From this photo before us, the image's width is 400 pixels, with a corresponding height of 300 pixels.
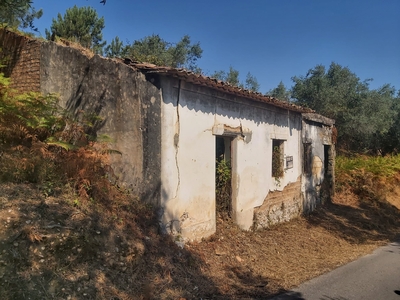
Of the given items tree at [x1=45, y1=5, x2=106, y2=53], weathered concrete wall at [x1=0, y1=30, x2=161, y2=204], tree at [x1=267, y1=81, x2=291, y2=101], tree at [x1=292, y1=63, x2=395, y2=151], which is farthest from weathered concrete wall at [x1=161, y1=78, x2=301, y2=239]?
tree at [x1=267, y1=81, x2=291, y2=101]

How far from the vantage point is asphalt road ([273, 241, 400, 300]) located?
18.7ft

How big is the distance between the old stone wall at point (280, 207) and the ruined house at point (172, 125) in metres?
0.06

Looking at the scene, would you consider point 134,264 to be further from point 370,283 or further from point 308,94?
point 308,94

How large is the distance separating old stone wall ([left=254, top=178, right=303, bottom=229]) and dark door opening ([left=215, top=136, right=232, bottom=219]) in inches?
44.4

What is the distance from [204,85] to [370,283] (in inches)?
196


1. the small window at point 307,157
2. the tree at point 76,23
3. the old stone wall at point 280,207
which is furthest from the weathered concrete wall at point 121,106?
the tree at point 76,23

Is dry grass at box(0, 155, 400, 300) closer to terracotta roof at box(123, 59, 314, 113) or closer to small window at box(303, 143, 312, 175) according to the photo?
terracotta roof at box(123, 59, 314, 113)

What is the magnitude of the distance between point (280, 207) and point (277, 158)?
1.53 m

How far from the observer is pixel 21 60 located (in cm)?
835

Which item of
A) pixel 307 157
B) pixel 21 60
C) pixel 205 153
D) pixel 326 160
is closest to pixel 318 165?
pixel 307 157

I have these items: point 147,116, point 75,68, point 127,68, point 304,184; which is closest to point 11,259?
point 147,116

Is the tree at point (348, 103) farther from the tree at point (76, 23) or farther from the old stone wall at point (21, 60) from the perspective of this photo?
the old stone wall at point (21, 60)

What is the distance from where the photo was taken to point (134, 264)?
5.35 meters

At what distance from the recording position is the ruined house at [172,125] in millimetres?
6621
